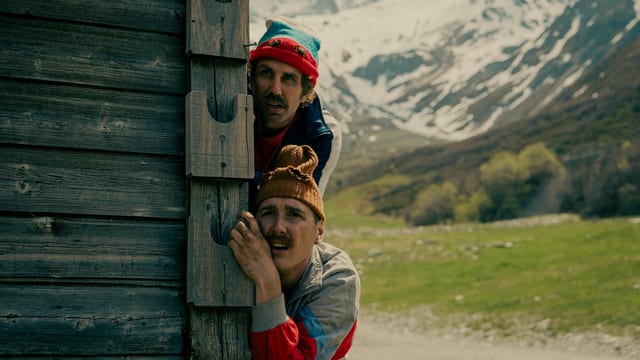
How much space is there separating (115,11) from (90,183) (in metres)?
0.68

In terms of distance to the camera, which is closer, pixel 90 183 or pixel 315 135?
pixel 90 183

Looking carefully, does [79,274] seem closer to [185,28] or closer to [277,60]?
[185,28]

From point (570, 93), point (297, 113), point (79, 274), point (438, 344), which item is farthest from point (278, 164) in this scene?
point (570, 93)

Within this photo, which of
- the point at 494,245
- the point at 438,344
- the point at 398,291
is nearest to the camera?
the point at 438,344

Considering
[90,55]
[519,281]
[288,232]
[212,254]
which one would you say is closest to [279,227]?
[288,232]

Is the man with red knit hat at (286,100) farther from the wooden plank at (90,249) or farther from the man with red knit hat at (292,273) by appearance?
the wooden plank at (90,249)

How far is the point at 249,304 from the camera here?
10.4ft

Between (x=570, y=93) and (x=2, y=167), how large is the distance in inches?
5819

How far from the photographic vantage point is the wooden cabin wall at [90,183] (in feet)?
9.84

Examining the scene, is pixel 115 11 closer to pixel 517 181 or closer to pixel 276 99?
pixel 276 99

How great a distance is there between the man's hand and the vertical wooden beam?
37 millimetres

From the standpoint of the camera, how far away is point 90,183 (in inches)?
122

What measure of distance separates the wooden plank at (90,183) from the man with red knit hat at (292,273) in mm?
308

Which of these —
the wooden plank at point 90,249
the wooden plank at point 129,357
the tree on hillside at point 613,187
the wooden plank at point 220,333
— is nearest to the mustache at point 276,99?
the wooden plank at point 90,249
